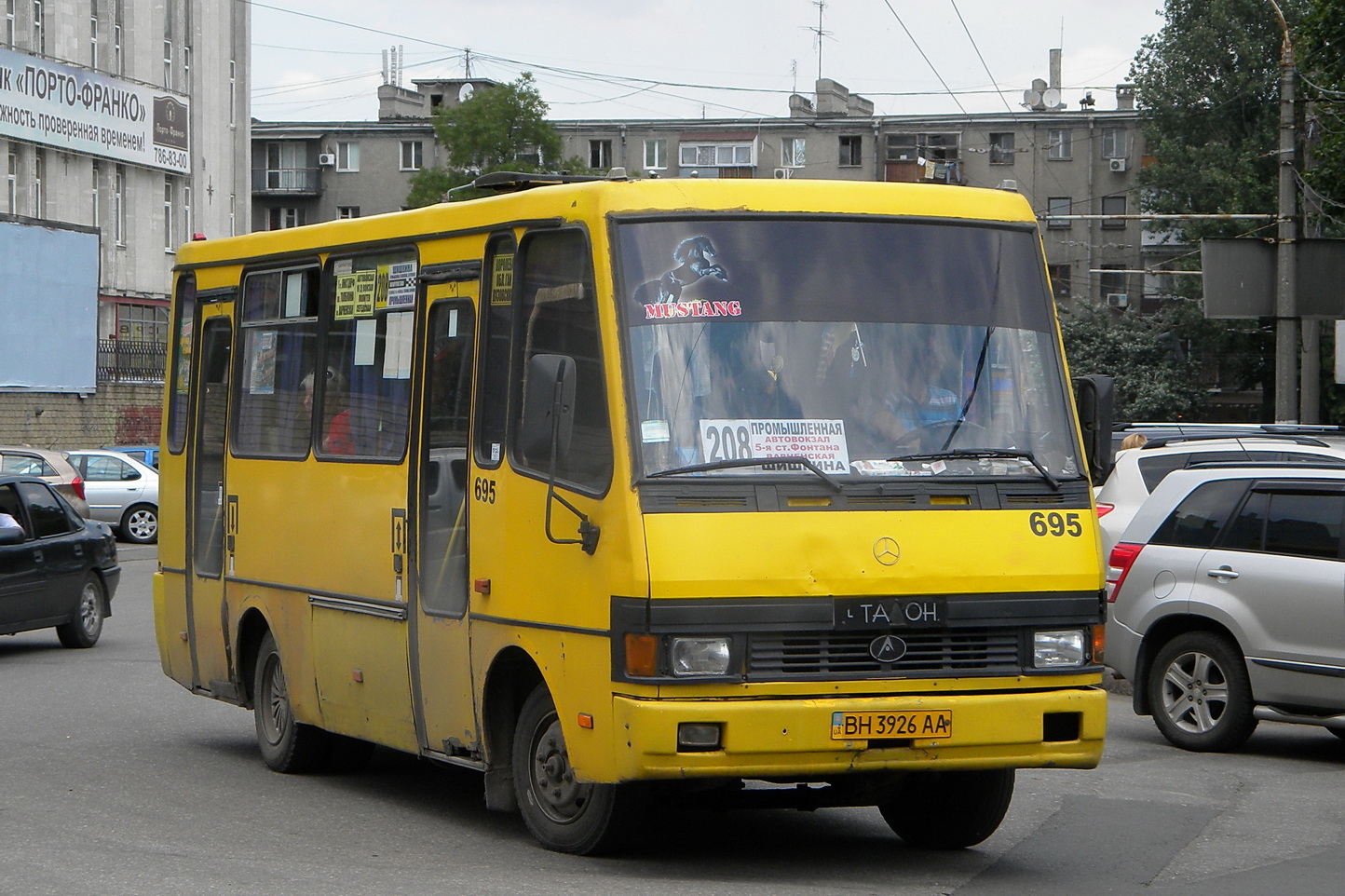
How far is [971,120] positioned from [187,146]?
3556 cm

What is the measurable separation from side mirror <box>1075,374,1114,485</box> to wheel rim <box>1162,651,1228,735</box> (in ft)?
13.3

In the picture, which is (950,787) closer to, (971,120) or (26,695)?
(26,695)

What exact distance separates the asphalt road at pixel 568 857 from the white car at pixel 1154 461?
2603mm

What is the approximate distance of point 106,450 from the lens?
35.4m

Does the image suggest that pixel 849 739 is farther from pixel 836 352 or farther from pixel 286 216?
pixel 286 216

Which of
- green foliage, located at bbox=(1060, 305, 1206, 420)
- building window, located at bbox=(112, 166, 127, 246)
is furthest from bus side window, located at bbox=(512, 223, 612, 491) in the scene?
green foliage, located at bbox=(1060, 305, 1206, 420)

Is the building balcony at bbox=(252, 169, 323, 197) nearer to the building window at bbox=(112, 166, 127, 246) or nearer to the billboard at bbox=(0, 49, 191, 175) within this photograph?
the billboard at bbox=(0, 49, 191, 175)

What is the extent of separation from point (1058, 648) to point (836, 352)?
1.41 m

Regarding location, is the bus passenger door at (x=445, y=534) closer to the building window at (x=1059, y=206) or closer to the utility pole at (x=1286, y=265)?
the utility pole at (x=1286, y=265)

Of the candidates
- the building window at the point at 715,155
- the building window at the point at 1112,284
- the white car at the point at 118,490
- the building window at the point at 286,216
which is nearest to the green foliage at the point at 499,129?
the building window at the point at 715,155

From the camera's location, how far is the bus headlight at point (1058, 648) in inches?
291

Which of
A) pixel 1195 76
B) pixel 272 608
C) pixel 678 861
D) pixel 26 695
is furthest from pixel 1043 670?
pixel 1195 76

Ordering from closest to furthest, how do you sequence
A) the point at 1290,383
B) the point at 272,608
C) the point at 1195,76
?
the point at 272,608 < the point at 1290,383 < the point at 1195,76

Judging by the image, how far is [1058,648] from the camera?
24.3ft
